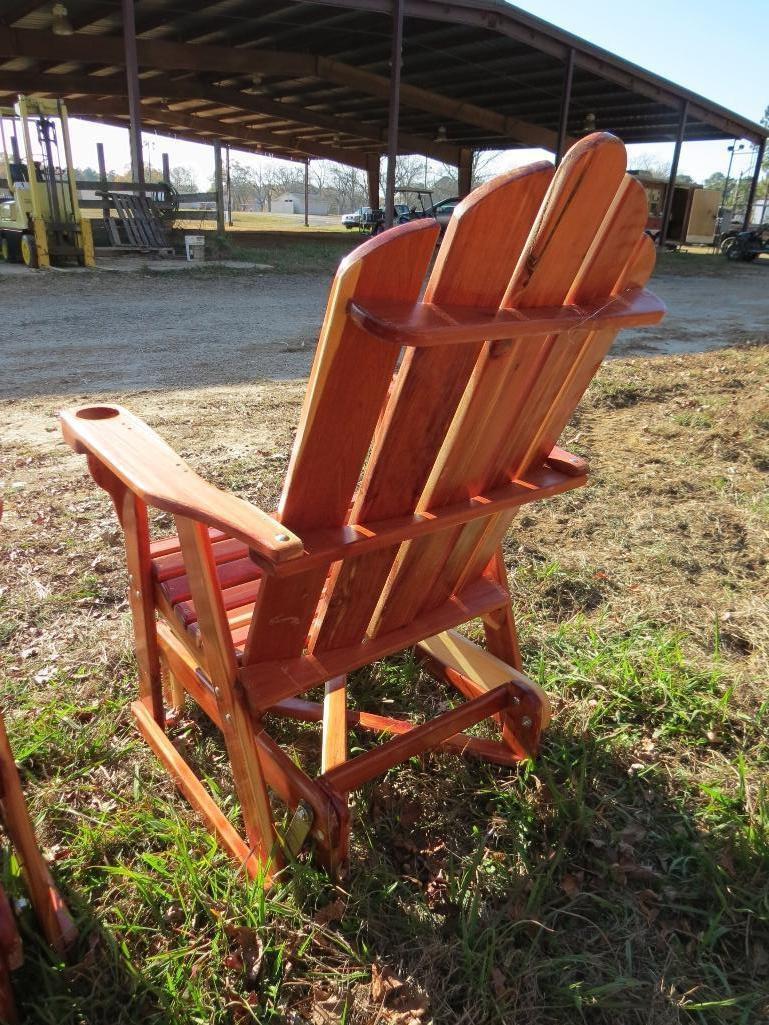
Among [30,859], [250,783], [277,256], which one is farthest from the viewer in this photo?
[277,256]

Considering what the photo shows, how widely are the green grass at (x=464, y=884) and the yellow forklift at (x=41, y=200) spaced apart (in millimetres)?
12108

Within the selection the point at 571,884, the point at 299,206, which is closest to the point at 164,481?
the point at 571,884

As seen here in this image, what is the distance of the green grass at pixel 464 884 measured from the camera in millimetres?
1363

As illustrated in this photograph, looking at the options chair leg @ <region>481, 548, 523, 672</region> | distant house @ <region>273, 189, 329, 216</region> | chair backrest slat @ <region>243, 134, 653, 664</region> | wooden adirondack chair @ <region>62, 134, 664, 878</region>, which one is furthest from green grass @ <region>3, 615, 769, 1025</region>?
distant house @ <region>273, 189, 329, 216</region>

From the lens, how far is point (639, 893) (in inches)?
62.6

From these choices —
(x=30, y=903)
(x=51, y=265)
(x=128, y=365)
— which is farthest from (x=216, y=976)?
(x=51, y=265)

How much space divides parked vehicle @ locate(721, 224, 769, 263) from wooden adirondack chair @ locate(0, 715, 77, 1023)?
26.2 m

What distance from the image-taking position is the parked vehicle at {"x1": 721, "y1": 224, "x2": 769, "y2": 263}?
22.4 meters

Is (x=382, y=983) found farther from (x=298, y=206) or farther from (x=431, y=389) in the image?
(x=298, y=206)

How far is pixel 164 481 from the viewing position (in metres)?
1.21

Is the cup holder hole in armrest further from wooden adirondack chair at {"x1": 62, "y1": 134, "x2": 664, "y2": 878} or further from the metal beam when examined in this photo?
the metal beam

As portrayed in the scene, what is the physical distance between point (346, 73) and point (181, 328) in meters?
13.9

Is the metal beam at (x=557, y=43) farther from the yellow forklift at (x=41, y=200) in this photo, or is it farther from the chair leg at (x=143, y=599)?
the chair leg at (x=143, y=599)

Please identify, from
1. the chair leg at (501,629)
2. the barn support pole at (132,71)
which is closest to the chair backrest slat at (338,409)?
the chair leg at (501,629)
